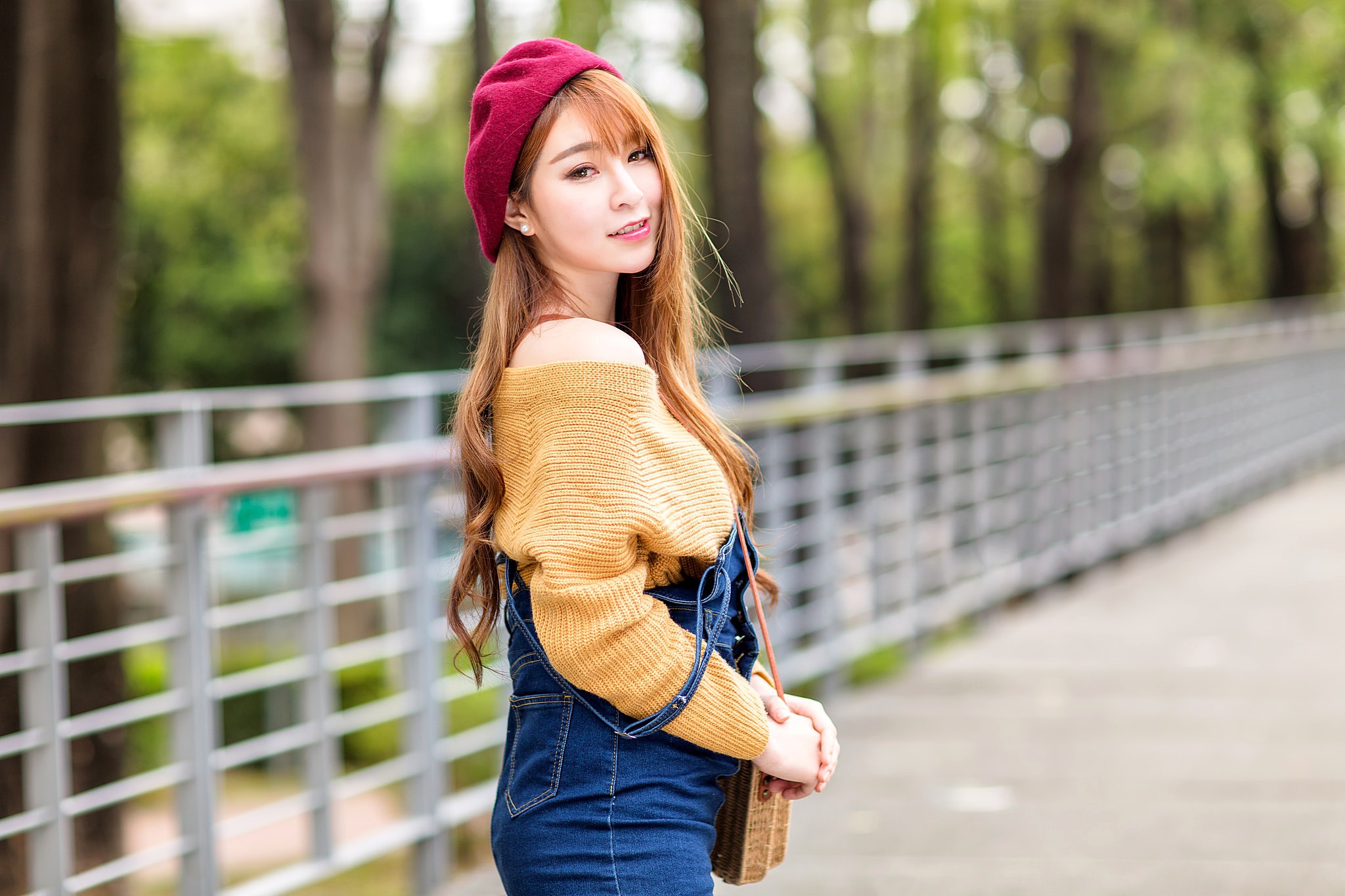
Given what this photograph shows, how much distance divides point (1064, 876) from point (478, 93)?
283 centimetres

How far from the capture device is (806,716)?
1.99 meters

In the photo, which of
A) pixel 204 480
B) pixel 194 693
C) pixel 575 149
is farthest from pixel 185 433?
pixel 575 149

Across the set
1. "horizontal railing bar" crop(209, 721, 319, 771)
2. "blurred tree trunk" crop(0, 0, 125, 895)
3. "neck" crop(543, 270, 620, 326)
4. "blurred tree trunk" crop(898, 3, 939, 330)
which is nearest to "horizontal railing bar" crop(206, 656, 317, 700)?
"horizontal railing bar" crop(209, 721, 319, 771)

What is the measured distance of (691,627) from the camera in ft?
6.12

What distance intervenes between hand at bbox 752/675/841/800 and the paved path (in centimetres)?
195

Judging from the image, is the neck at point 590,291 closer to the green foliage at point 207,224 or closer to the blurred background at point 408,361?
the blurred background at point 408,361

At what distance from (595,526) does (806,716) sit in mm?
445

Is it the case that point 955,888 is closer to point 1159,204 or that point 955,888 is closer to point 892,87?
point 1159,204

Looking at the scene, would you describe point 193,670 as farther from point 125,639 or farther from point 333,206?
point 333,206

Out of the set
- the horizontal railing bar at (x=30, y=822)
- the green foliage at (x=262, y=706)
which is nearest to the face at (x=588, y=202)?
the horizontal railing bar at (x=30, y=822)

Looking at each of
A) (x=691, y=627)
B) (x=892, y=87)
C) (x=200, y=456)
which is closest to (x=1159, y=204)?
(x=892, y=87)

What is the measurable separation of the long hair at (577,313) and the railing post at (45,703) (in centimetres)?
131

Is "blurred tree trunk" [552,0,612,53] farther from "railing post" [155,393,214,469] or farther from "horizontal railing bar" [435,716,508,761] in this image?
"railing post" [155,393,214,469]

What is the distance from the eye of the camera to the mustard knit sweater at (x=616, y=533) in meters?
1.75
